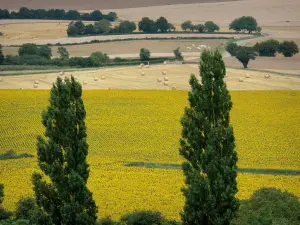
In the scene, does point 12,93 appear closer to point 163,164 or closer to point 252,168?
point 163,164

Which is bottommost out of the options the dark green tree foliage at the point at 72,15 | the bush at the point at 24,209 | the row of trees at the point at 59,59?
the bush at the point at 24,209

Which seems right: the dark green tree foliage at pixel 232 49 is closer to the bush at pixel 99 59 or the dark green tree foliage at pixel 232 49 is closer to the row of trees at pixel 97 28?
the bush at pixel 99 59

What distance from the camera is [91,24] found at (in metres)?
114

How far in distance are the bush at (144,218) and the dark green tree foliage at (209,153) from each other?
260 centimetres

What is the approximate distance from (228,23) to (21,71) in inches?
2501

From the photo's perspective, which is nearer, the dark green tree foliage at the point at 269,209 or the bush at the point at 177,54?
the dark green tree foliage at the point at 269,209

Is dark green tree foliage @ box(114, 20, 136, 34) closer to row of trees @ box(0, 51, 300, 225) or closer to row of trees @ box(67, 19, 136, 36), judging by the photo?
row of trees @ box(67, 19, 136, 36)

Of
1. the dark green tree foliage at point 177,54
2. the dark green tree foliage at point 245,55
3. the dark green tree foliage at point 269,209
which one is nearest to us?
the dark green tree foliage at point 269,209

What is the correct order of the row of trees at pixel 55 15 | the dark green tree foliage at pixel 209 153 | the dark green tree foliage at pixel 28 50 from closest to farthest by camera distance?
the dark green tree foliage at pixel 209 153 → the dark green tree foliage at pixel 28 50 → the row of trees at pixel 55 15

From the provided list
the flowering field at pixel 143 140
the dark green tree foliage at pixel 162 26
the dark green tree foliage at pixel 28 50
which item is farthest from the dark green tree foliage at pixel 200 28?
the flowering field at pixel 143 140

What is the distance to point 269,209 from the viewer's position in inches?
1037

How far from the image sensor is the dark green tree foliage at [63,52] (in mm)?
90250

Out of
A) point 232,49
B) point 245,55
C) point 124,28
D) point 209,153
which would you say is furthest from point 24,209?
point 124,28

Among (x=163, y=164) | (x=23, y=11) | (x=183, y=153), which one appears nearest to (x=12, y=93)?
(x=163, y=164)
